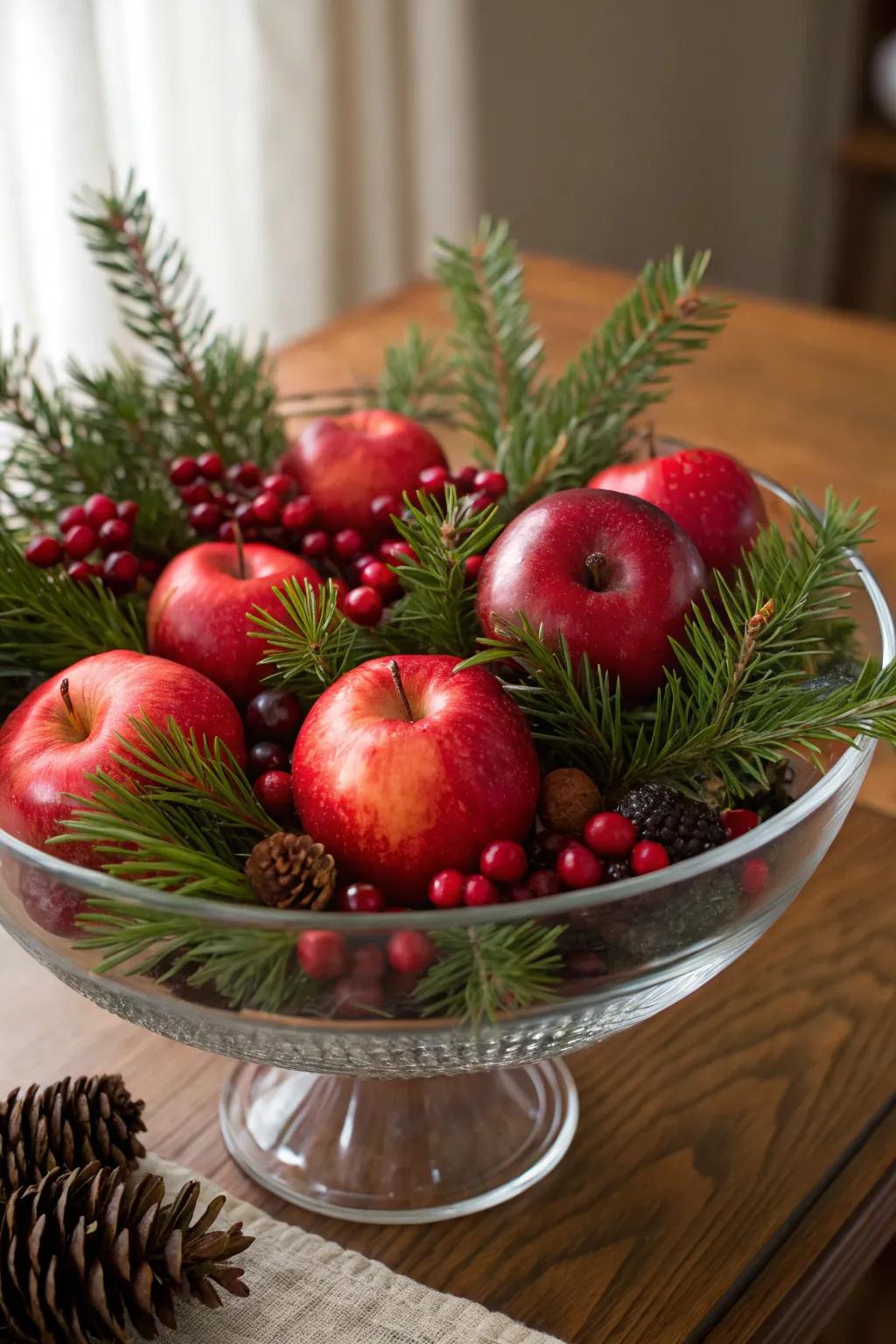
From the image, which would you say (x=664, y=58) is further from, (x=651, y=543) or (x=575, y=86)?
(x=651, y=543)

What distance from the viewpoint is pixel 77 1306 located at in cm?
43

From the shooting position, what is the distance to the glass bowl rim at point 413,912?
1.27 feet

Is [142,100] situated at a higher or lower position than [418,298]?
higher

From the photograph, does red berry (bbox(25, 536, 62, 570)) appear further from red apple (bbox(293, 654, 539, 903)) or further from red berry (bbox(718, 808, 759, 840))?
red berry (bbox(718, 808, 759, 840))

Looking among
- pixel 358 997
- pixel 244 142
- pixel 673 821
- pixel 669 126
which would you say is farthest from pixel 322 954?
pixel 669 126

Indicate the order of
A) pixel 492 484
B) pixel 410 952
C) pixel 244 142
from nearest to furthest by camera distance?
pixel 410 952 → pixel 492 484 → pixel 244 142

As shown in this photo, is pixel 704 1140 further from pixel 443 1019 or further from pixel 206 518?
pixel 206 518

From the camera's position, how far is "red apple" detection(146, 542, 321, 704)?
1.77 feet

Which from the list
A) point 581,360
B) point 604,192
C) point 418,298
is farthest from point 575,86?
point 581,360

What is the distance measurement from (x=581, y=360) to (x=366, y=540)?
0.15 m

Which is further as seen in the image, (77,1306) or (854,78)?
(854,78)

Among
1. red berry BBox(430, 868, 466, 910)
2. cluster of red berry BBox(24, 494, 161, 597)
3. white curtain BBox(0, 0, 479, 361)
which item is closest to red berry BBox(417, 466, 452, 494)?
cluster of red berry BBox(24, 494, 161, 597)

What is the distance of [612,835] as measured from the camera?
1.46ft

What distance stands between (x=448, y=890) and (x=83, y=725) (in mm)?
151
